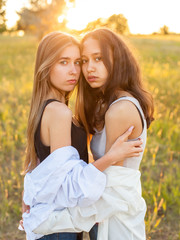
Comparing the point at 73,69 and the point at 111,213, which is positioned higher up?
the point at 73,69

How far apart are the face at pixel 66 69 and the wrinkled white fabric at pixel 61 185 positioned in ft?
2.09

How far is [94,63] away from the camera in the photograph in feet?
7.50

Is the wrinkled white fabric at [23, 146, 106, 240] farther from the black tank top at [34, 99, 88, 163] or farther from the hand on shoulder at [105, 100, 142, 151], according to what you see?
the hand on shoulder at [105, 100, 142, 151]

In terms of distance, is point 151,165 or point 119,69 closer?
point 119,69

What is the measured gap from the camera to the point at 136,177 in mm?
2084

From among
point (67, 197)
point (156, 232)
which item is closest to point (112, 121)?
point (67, 197)

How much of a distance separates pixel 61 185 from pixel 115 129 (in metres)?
0.53

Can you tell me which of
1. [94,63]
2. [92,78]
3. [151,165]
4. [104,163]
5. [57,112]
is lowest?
[151,165]

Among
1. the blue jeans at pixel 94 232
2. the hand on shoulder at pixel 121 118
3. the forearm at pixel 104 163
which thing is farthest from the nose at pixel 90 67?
the blue jeans at pixel 94 232

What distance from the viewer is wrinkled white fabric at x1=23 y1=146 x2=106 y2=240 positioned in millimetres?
1894

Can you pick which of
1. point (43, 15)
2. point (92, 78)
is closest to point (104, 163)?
point (92, 78)

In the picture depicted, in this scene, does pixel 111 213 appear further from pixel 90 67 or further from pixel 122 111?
pixel 90 67

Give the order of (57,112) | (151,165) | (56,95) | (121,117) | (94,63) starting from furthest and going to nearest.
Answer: (151,165) → (56,95) → (94,63) → (57,112) → (121,117)

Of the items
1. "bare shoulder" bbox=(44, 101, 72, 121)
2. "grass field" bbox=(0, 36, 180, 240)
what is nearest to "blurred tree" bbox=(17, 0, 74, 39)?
"grass field" bbox=(0, 36, 180, 240)
